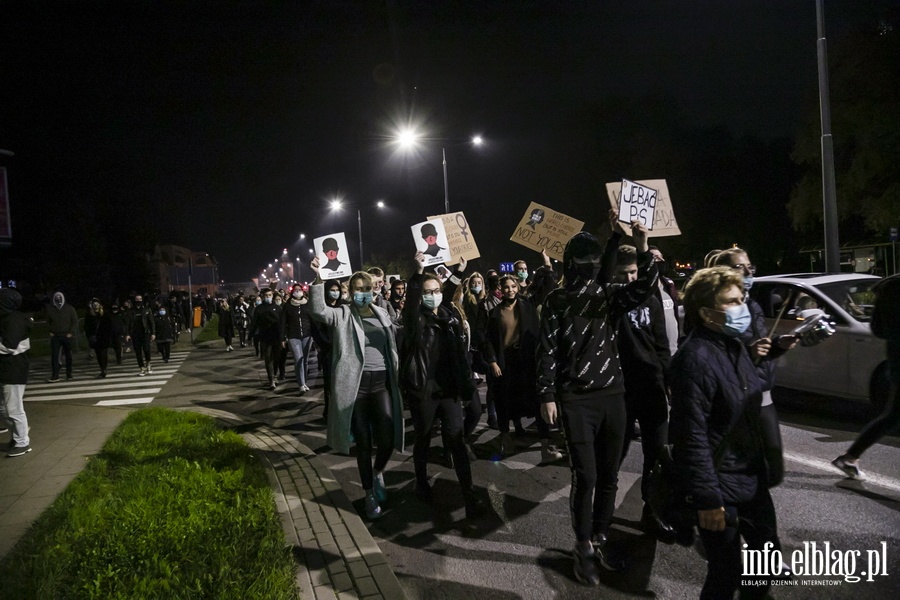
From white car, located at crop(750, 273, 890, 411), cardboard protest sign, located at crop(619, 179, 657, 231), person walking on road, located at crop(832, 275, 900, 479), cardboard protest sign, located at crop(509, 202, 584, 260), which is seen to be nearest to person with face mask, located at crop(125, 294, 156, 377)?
cardboard protest sign, located at crop(509, 202, 584, 260)

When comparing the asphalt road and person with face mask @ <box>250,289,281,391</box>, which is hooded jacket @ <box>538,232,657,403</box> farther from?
person with face mask @ <box>250,289,281,391</box>

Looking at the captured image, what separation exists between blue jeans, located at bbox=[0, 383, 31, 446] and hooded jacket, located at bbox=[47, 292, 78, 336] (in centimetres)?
739

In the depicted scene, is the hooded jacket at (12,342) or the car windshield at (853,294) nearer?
the hooded jacket at (12,342)

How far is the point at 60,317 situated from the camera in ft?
45.7

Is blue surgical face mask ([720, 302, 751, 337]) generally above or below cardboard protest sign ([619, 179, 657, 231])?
below

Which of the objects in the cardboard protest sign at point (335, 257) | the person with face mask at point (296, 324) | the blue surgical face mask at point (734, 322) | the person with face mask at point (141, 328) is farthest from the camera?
the person with face mask at point (141, 328)

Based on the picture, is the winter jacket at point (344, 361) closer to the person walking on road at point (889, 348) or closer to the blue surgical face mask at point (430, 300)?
the blue surgical face mask at point (430, 300)

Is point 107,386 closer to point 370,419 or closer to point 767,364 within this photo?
point 370,419

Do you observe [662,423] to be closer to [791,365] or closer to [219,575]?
[219,575]

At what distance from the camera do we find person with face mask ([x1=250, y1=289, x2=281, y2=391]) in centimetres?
1224

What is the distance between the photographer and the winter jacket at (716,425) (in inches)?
101

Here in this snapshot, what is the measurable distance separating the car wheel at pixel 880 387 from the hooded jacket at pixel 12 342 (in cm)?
923

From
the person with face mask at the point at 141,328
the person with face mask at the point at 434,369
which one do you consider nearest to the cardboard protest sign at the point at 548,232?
the person with face mask at the point at 434,369

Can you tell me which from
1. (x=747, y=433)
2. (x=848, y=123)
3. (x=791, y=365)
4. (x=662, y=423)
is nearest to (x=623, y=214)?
(x=662, y=423)
